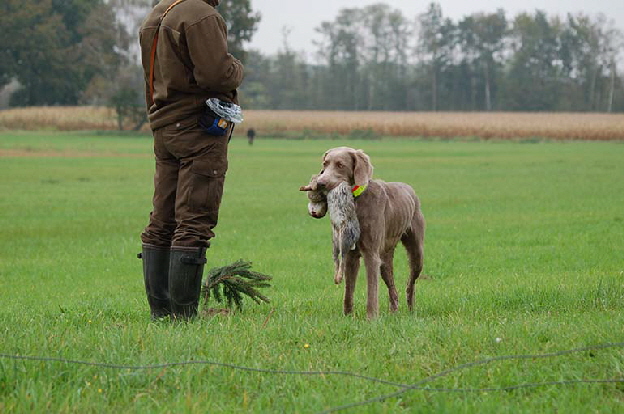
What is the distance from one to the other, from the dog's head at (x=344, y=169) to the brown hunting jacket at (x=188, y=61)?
0.87 metres

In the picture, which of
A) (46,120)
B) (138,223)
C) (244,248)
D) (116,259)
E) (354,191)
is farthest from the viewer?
(46,120)

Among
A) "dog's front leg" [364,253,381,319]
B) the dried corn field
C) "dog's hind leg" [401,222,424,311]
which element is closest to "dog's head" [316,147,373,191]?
"dog's front leg" [364,253,381,319]

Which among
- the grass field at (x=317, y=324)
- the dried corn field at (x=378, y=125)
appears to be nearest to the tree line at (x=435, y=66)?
the dried corn field at (x=378, y=125)

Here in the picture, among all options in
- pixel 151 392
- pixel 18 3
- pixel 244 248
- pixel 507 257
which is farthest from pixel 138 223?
pixel 18 3

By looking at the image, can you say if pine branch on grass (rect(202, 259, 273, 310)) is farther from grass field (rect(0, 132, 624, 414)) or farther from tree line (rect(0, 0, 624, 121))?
tree line (rect(0, 0, 624, 121))

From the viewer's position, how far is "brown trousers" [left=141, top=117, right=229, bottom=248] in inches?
262

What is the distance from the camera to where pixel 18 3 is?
8569cm

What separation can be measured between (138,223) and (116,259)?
543 cm

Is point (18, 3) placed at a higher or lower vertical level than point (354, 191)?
higher

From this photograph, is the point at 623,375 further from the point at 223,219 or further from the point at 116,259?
the point at 223,219

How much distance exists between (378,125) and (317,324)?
73.8 metres

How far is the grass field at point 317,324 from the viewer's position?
15.2ft

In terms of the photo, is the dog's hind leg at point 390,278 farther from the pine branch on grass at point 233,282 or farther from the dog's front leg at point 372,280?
the pine branch on grass at point 233,282

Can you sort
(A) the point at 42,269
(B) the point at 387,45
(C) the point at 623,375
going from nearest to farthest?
(C) the point at 623,375
(A) the point at 42,269
(B) the point at 387,45
